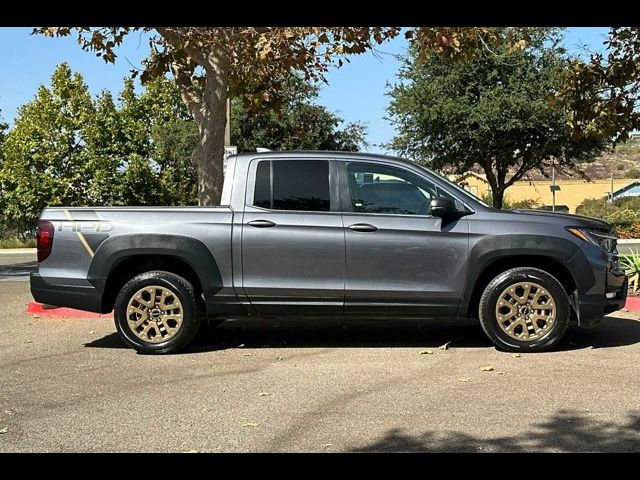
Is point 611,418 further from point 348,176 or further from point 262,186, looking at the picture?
point 262,186

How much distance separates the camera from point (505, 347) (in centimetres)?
707

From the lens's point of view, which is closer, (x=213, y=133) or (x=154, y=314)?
(x=154, y=314)

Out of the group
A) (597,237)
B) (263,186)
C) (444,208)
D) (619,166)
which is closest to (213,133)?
(263,186)

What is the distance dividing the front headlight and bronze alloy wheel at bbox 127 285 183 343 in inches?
154

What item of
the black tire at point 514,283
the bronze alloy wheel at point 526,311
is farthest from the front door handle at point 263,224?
the bronze alloy wheel at point 526,311

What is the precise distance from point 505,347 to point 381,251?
4.97ft

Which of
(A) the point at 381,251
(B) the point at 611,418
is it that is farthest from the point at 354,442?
(A) the point at 381,251

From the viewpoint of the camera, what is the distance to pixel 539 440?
4535 mm

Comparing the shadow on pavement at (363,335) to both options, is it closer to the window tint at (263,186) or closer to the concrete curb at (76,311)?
the concrete curb at (76,311)

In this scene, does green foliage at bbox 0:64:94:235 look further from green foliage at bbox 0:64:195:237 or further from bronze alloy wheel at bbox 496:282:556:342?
bronze alloy wheel at bbox 496:282:556:342

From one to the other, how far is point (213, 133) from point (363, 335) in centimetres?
417

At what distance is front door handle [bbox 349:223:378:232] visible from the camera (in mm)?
7035

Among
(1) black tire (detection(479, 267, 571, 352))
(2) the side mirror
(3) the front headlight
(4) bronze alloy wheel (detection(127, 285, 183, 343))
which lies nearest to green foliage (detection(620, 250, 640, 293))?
(3) the front headlight

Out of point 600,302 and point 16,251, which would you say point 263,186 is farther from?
point 16,251
